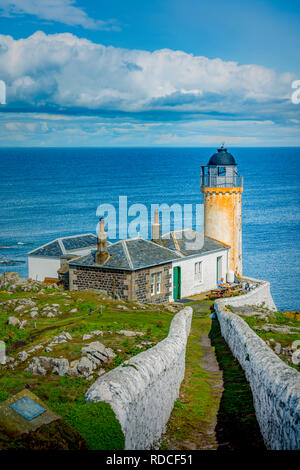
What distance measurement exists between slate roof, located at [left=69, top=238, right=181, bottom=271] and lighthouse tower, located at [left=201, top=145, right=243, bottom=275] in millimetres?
7466

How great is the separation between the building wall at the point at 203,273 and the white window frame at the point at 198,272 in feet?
0.52

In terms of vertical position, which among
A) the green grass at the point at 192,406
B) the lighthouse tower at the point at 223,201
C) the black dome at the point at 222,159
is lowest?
the green grass at the point at 192,406

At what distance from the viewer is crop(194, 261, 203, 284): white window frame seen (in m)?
33.3

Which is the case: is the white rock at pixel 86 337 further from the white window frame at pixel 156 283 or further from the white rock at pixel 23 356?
the white window frame at pixel 156 283

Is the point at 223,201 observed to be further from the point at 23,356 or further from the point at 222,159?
the point at 23,356

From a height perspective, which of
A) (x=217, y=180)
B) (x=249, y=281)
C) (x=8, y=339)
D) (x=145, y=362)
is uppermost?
(x=217, y=180)

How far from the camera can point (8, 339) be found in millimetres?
16422

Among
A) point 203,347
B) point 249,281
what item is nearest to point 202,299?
point 249,281

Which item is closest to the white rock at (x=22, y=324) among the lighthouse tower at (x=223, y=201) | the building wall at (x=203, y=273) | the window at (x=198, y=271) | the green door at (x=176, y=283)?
the building wall at (x=203, y=273)

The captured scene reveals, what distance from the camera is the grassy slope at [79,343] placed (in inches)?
309

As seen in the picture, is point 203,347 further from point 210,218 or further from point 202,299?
point 210,218

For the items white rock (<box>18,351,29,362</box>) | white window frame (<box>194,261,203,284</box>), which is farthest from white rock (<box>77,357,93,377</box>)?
white window frame (<box>194,261,203,284</box>)

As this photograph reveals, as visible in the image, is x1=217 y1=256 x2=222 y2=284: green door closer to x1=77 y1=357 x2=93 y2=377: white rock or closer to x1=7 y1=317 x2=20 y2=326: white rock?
x1=7 y1=317 x2=20 y2=326: white rock

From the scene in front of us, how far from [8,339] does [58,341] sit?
2.13 meters
